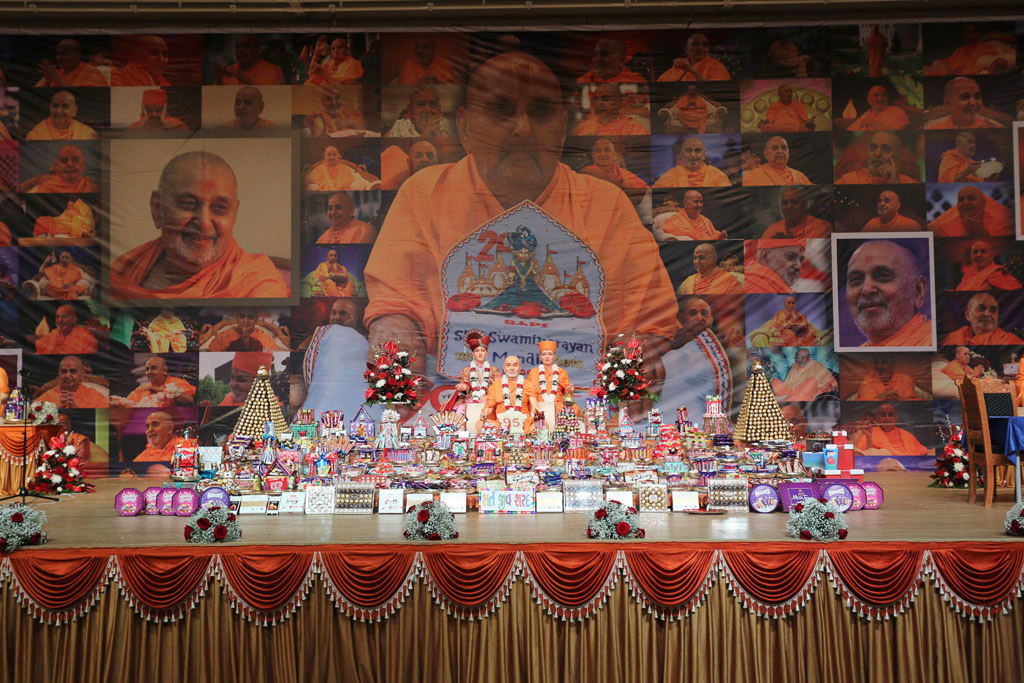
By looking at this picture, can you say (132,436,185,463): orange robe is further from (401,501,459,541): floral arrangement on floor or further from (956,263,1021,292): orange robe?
(956,263,1021,292): orange robe

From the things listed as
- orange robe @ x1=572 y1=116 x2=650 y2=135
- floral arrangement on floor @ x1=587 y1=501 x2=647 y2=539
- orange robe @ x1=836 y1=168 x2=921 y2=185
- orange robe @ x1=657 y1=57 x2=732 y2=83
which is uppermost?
orange robe @ x1=657 y1=57 x2=732 y2=83

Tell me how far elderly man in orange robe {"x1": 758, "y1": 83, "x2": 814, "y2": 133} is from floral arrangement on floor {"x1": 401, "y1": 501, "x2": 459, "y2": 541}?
26.5 feet

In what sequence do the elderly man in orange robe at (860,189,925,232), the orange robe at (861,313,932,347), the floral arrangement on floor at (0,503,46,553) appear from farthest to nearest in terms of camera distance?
the elderly man in orange robe at (860,189,925,232), the orange robe at (861,313,932,347), the floral arrangement on floor at (0,503,46,553)

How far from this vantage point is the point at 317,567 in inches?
209

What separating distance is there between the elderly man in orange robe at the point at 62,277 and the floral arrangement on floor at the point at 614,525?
8784 mm

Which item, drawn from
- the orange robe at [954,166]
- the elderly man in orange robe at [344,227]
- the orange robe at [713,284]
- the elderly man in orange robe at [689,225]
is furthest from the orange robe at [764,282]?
the elderly man in orange robe at [344,227]

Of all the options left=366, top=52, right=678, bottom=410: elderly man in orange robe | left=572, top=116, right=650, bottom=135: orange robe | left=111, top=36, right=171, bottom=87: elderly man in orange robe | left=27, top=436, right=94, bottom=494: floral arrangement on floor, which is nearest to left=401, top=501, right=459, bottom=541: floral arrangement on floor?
left=27, top=436, right=94, bottom=494: floral arrangement on floor

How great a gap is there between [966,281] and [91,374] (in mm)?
11833

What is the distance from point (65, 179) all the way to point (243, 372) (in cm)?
358

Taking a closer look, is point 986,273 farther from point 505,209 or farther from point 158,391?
point 158,391

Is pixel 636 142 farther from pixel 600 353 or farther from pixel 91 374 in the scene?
pixel 91 374

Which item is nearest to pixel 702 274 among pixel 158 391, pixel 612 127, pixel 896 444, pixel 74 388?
pixel 612 127

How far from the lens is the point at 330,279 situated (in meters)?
11.4

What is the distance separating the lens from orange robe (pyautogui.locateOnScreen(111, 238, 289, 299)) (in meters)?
11.3
